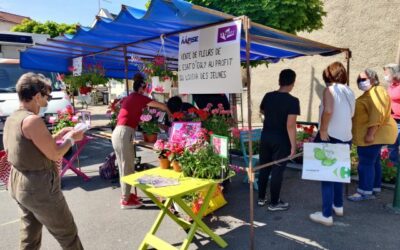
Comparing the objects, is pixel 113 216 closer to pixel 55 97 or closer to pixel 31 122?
pixel 31 122

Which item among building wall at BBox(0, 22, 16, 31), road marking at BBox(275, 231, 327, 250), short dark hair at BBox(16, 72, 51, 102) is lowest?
road marking at BBox(275, 231, 327, 250)

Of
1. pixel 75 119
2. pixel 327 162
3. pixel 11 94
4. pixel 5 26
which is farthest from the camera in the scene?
pixel 5 26

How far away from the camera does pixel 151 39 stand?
4176 millimetres

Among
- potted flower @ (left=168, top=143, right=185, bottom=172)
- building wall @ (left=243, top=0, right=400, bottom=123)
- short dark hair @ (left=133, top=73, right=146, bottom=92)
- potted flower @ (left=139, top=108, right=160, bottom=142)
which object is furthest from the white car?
building wall @ (left=243, top=0, right=400, bottom=123)

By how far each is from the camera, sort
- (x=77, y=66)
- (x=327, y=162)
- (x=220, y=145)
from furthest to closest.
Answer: (x=77, y=66), (x=327, y=162), (x=220, y=145)

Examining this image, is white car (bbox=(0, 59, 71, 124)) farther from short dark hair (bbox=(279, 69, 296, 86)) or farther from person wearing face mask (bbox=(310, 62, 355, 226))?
person wearing face mask (bbox=(310, 62, 355, 226))

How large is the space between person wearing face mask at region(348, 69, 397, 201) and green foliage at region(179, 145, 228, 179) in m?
1.91

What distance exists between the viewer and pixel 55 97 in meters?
7.60

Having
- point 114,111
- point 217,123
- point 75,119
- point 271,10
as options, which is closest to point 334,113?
point 217,123

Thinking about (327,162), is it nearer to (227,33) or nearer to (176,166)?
(176,166)

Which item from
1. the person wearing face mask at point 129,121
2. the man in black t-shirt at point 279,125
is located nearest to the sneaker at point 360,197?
the man in black t-shirt at point 279,125

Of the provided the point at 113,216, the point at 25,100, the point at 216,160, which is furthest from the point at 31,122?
the point at 113,216

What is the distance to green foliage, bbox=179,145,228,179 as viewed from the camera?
9.65ft

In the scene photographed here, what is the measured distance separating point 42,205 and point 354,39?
8.45 meters
